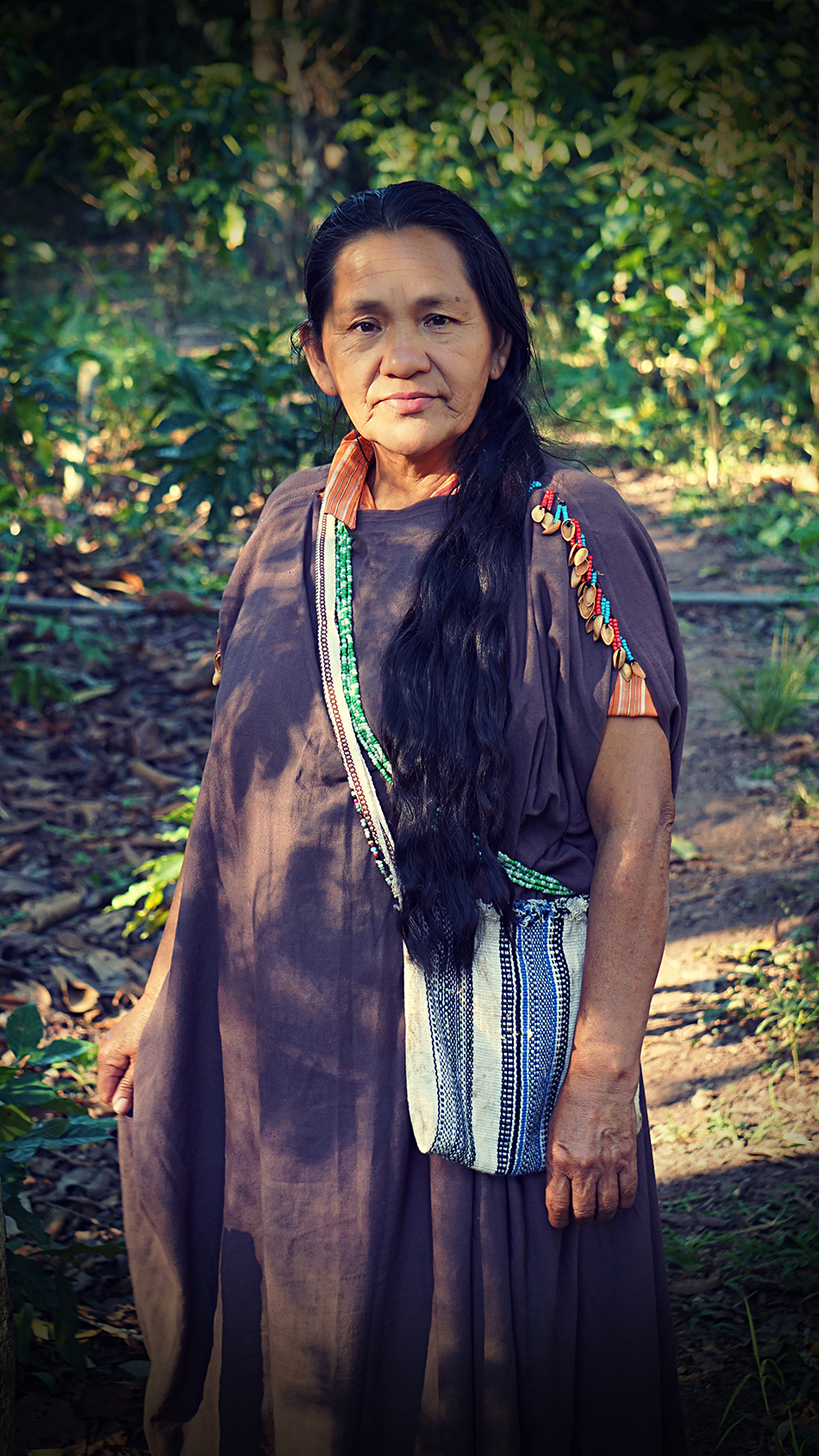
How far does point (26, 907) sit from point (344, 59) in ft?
29.8

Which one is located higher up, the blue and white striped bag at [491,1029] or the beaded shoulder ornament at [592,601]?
the beaded shoulder ornament at [592,601]

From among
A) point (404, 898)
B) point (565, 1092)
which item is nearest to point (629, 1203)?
point (565, 1092)

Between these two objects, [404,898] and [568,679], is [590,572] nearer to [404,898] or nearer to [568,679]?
[568,679]

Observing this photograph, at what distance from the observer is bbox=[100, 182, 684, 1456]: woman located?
1.42 m

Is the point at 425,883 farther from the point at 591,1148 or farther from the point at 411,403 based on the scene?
the point at 411,403

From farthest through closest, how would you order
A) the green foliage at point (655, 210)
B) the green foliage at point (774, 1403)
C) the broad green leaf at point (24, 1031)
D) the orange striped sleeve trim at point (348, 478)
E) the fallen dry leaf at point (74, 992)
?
the green foliage at point (655, 210) → the fallen dry leaf at point (74, 992) → the broad green leaf at point (24, 1031) → the green foliage at point (774, 1403) → the orange striped sleeve trim at point (348, 478)

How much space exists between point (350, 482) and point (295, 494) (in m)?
0.12

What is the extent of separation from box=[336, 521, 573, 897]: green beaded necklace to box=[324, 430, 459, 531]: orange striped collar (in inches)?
5.6

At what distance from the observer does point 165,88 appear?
21.2 ft

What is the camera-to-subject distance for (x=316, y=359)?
1704 mm

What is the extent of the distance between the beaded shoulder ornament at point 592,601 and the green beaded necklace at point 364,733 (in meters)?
0.29

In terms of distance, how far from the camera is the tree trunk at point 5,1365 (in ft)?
4.97

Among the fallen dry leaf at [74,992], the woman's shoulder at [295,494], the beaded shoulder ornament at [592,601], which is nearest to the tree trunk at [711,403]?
the fallen dry leaf at [74,992]

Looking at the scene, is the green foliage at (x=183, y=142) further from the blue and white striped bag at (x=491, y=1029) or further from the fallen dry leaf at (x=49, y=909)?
the blue and white striped bag at (x=491, y=1029)
